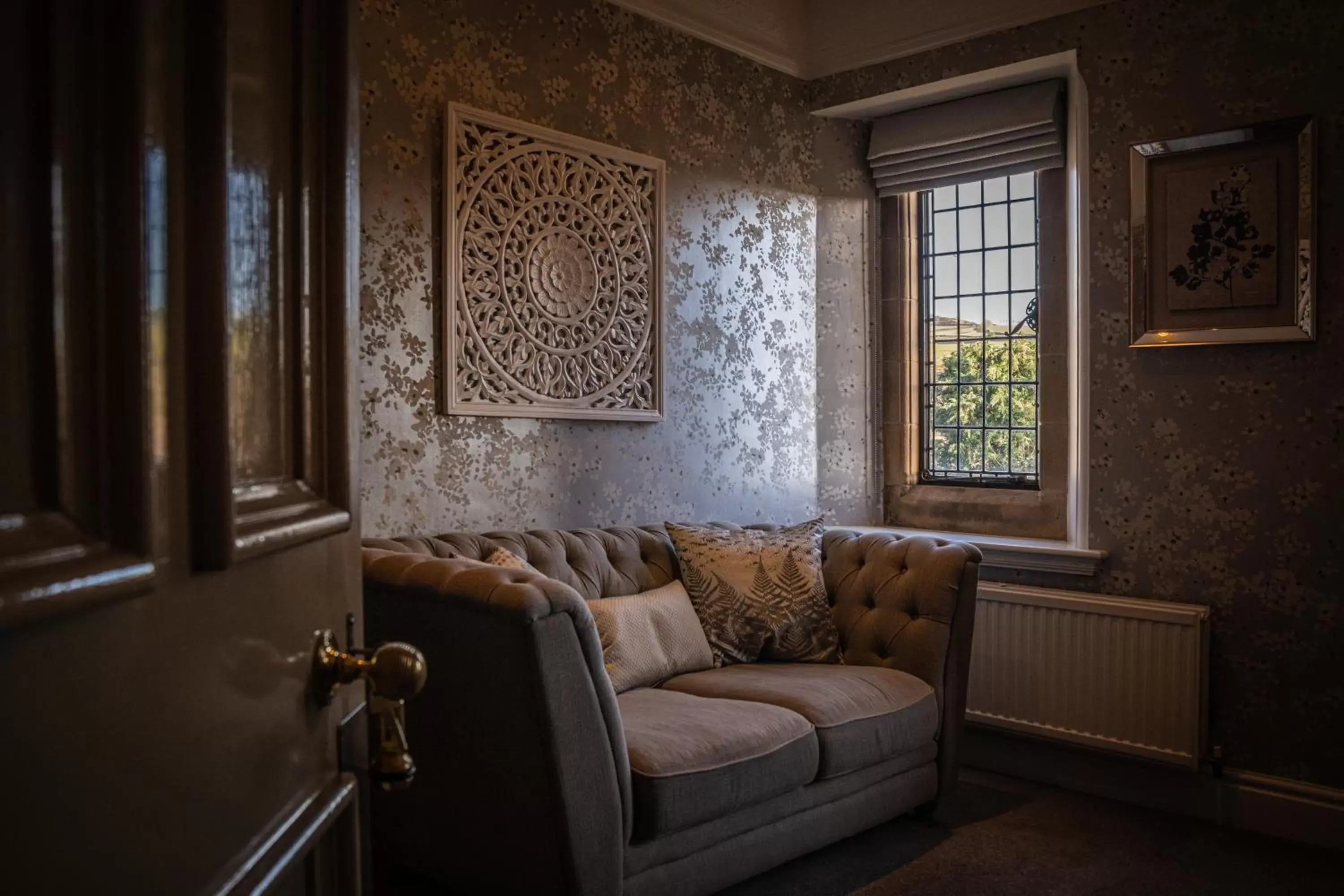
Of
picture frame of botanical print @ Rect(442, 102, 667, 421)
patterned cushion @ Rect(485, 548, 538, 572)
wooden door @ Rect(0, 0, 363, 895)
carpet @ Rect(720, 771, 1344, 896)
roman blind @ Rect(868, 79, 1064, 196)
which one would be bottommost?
carpet @ Rect(720, 771, 1344, 896)

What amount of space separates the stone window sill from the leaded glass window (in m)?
0.34

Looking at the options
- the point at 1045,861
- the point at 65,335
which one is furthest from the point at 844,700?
the point at 65,335

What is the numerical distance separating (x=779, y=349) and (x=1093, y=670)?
158 centimetres

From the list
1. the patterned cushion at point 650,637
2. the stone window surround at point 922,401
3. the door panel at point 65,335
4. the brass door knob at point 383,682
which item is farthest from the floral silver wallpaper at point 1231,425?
the door panel at point 65,335

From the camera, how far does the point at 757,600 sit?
3.23m

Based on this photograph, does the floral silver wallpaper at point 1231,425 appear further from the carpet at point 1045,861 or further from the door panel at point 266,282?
the door panel at point 266,282

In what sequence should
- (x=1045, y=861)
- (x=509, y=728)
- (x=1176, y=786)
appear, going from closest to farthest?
1. (x=509, y=728)
2. (x=1045, y=861)
3. (x=1176, y=786)

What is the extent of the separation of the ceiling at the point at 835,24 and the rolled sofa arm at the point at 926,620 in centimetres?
184

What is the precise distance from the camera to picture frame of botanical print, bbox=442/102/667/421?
3.09 meters

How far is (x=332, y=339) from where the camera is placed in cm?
77

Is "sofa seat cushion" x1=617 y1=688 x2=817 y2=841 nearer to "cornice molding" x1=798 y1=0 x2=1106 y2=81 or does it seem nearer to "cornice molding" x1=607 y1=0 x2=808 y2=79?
"cornice molding" x1=607 y1=0 x2=808 y2=79

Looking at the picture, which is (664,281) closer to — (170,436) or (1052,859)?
(1052,859)

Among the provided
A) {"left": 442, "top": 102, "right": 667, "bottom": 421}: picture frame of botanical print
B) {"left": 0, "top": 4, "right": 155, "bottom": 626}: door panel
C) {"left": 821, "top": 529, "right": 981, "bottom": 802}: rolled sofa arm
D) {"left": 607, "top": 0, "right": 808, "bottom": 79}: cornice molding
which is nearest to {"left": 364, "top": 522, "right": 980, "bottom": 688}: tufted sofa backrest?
{"left": 821, "top": 529, "right": 981, "bottom": 802}: rolled sofa arm

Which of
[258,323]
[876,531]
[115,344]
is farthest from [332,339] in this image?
[876,531]
